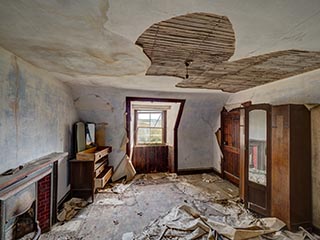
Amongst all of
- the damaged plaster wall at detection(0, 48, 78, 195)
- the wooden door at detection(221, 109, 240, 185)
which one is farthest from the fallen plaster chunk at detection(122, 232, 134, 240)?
the wooden door at detection(221, 109, 240, 185)

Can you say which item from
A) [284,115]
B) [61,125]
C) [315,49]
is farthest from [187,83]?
[61,125]

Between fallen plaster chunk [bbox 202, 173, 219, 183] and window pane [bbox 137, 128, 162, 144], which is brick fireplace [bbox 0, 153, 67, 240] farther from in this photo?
fallen plaster chunk [bbox 202, 173, 219, 183]

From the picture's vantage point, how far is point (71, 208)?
3.03m

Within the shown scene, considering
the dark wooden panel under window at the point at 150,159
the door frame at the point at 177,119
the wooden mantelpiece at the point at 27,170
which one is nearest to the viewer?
the wooden mantelpiece at the point at 27,170

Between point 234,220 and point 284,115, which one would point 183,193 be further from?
point 284,115

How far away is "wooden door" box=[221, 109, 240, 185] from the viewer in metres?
4.38

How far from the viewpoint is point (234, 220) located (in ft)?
9.07

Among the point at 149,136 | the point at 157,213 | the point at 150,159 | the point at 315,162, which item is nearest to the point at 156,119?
the point at 149,136

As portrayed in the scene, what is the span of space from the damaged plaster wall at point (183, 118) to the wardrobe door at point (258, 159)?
146 cm

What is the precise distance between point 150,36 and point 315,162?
109 inches

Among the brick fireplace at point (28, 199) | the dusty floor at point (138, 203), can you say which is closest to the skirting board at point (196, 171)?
the dusty floor at point (138, 203)

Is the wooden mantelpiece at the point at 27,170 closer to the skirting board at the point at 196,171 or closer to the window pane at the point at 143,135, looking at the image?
the window pane at the point at 143,135

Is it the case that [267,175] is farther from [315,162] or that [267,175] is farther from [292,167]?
[315,162]

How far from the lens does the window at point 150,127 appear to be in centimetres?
586
